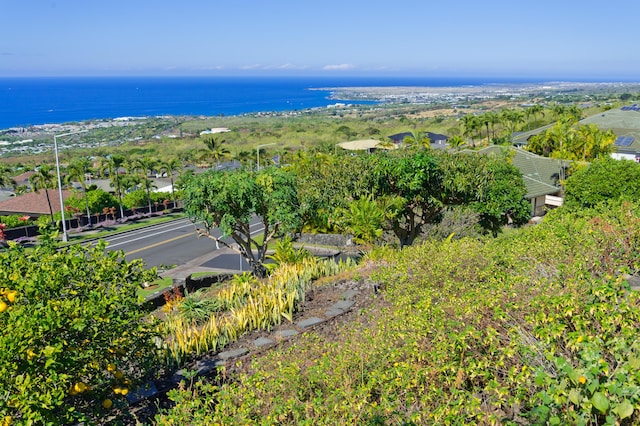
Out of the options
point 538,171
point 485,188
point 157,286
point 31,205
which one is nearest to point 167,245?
point 157,286

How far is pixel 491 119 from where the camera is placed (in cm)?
6894

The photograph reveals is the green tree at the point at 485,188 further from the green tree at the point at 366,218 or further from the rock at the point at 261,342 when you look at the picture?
the rock at the point at 261,342

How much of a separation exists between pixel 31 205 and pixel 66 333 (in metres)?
42.2

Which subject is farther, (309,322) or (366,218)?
(366,218)

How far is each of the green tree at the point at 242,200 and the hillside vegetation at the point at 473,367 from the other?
913cm

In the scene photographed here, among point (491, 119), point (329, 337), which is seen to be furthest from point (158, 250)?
point (491, 119)

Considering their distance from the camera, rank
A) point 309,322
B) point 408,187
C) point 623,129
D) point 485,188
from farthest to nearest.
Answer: point 623,129
point 485,188
point 408,187
point 309,322

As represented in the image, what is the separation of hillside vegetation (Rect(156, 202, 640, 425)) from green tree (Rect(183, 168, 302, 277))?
913 centimetres

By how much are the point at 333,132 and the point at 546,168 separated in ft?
261

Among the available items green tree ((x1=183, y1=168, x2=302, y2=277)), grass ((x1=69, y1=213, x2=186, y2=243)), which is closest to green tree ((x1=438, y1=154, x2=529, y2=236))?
green tree ((x1=183, y1=168, x2=302, y2=277))

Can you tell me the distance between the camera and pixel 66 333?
613 cm

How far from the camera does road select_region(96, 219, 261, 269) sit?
28828 mm

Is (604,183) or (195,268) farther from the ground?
(604,183)

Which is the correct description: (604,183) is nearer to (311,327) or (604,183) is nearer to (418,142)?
(311,327)
